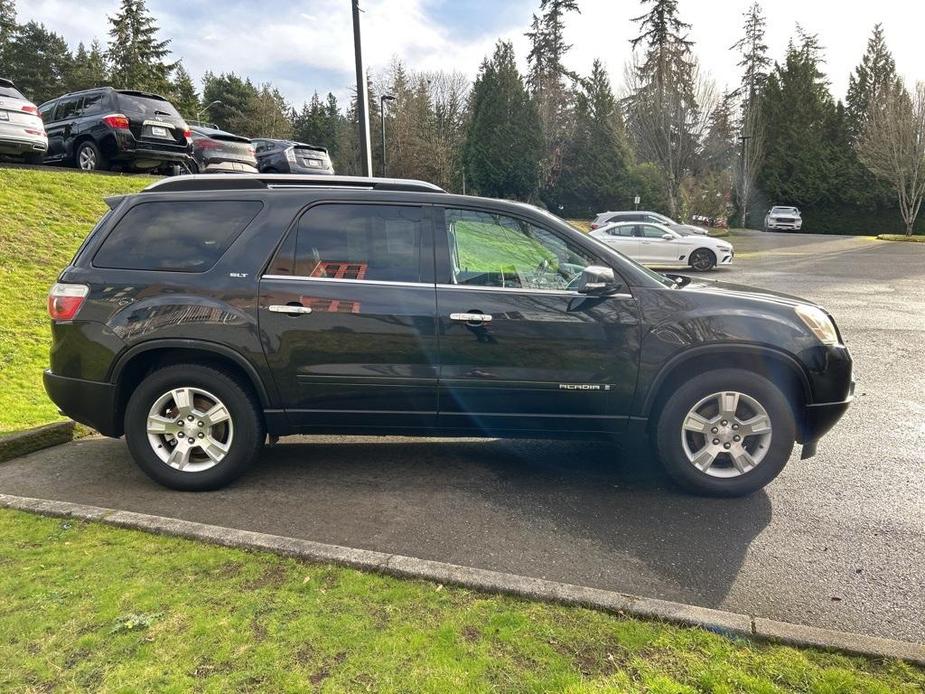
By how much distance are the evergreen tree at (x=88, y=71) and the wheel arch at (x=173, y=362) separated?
192 feet

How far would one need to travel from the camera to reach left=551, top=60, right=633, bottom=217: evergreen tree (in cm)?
3966

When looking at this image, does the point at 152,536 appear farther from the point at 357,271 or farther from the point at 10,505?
A: the point at 357,271

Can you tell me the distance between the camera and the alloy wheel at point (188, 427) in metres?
4.00

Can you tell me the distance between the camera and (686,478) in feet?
12.9

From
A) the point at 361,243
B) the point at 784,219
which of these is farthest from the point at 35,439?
the point at 784,219

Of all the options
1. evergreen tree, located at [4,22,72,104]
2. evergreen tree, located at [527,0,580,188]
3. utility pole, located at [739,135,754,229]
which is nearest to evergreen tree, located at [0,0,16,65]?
evergreen tree, located at [4,22,72,104]

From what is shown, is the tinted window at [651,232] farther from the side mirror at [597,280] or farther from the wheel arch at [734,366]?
the side mirror at [597,280]

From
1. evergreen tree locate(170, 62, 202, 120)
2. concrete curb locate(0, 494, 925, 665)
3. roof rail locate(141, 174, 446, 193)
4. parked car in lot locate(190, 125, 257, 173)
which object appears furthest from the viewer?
evergreen tree locate(170, 62, 202, 120)

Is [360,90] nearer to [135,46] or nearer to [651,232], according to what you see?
[651,232]

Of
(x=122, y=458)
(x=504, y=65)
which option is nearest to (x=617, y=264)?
(x=122, y=458)

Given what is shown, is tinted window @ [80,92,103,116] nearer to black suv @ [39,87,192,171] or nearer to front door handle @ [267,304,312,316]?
black suv @ [39,87,192,171]

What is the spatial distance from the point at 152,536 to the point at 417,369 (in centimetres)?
172

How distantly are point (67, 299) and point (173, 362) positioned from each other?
779 mm

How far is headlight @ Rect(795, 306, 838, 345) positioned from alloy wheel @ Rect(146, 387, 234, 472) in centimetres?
367
